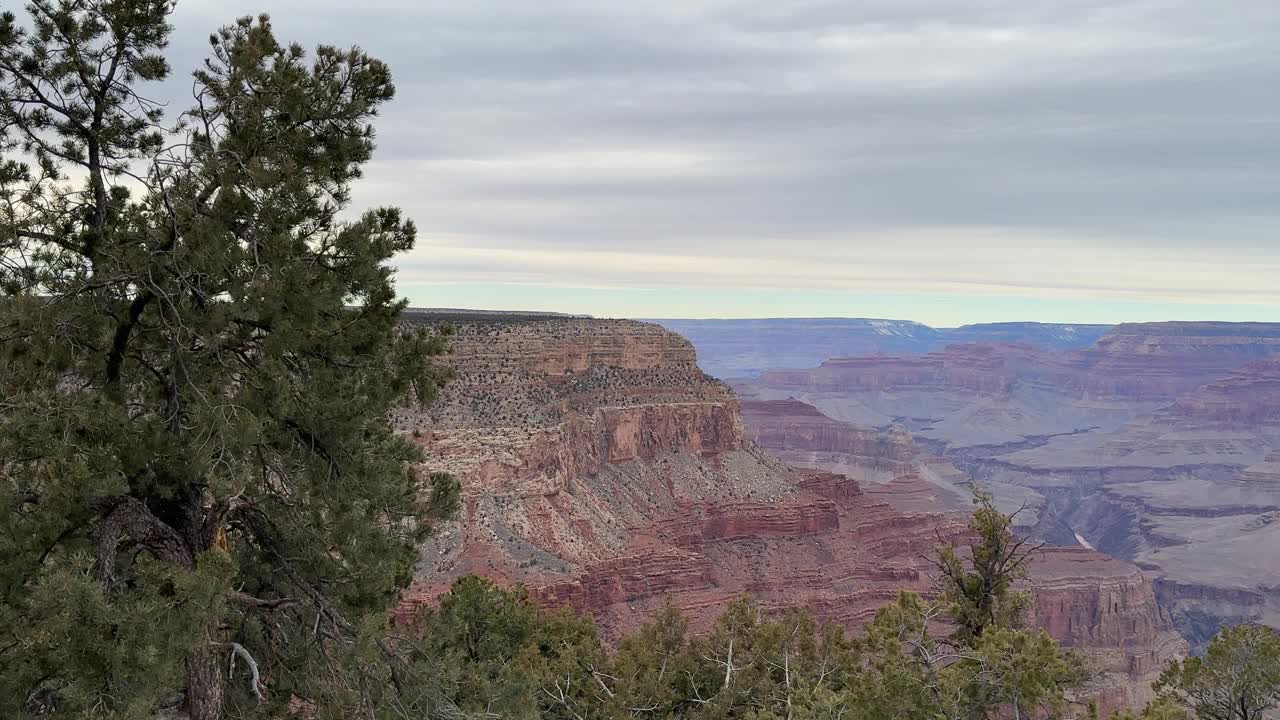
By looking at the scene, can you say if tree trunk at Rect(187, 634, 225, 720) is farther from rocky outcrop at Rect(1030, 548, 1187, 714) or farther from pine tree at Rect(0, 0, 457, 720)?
rocky outcrop at Rect(1030, 548, 1187, 714)

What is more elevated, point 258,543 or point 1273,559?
point 258,543

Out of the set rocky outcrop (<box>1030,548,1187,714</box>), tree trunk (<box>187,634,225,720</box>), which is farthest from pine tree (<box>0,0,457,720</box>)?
rocky outcrop (<box>1030,548,1187,714</box>)

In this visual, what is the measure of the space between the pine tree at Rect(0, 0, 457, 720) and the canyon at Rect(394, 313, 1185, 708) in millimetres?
29468

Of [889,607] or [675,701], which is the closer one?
[889,607]

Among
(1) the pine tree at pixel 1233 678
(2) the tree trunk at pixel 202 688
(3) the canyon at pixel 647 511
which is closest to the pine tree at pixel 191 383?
(2) the tree trunk at pixel 202 688

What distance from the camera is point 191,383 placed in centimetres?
1188

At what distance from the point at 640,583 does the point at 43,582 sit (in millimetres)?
50129

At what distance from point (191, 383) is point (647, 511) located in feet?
197

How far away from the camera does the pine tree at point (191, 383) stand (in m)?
10.9

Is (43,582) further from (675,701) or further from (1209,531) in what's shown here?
(1209,531)

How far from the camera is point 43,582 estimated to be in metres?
9.80

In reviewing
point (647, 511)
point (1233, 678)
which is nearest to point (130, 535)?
point (1233, 678)

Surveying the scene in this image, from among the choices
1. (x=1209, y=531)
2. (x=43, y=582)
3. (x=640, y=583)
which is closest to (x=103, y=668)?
(x=43, y=582)

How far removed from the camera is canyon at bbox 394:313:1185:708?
53344 millimetres
